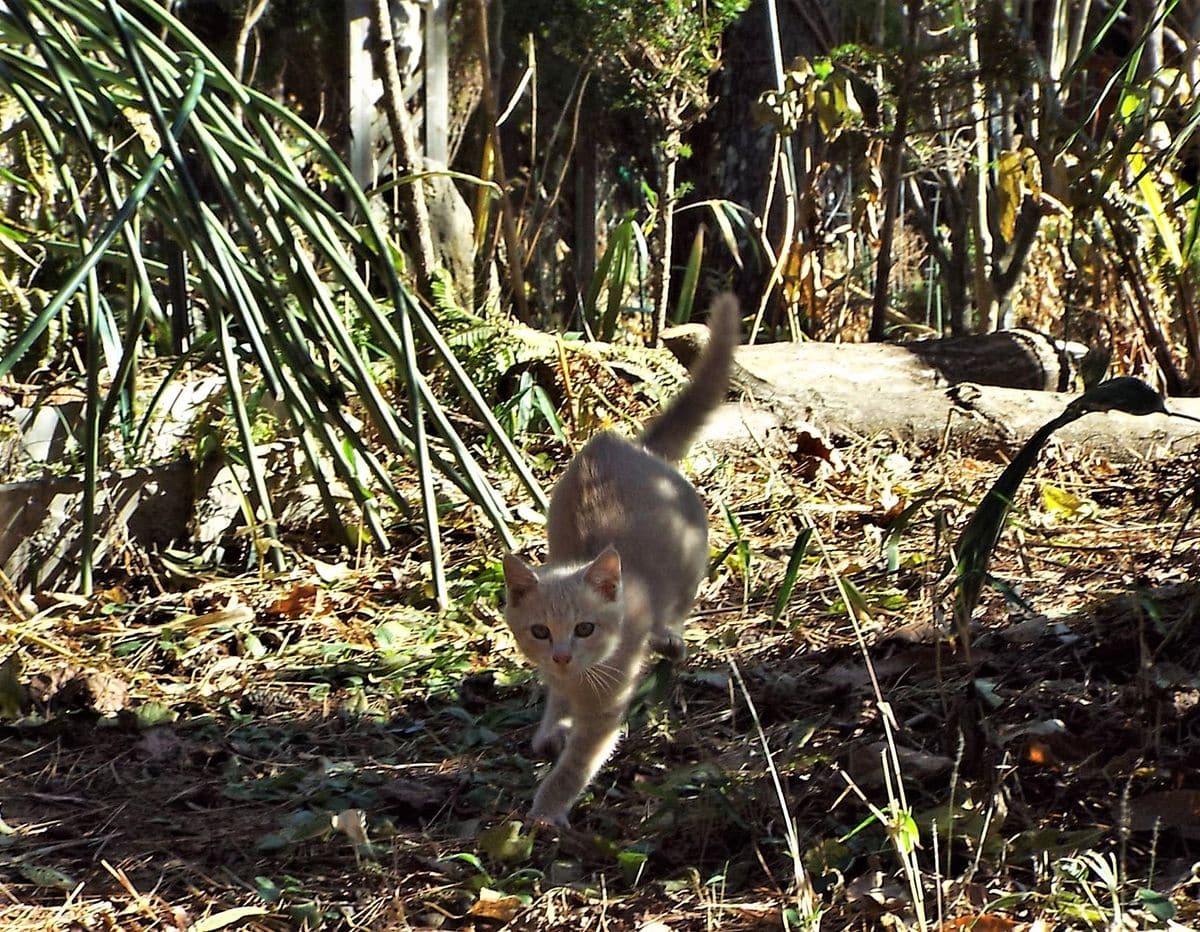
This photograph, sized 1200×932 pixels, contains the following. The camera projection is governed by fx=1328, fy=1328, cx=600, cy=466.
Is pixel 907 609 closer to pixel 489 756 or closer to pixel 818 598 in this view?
pixel 818 598

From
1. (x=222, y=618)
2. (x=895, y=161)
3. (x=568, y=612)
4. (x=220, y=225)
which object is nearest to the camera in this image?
(x=568, y=612)

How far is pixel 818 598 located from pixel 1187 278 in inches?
61.5

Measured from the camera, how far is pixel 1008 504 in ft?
6.33

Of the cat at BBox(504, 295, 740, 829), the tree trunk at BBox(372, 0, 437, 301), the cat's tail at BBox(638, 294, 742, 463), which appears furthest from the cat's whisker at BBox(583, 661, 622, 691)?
the tree trunk at BBox(372, 0, 437, 301)

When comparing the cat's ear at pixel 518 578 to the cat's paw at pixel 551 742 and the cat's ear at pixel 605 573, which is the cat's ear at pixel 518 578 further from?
the cat's paw at pixel 551 742

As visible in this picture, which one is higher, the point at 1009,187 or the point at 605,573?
the point at 1009,187

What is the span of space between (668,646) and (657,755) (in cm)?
36

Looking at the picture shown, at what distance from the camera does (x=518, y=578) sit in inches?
92.7

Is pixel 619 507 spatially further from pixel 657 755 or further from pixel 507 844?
pixel 507 844

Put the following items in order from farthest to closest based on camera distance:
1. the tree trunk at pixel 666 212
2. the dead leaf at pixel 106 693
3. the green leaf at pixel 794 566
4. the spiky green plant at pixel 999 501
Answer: the tree trunk at pixel 666 212 → the dead leaf at pixel 106 693 → the green leaf at pixel 794 566 → the spiky green plant at pixel 999 501

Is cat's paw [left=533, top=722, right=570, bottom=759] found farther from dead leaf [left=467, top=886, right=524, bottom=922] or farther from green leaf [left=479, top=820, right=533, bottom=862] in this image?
dead leaf [left=467, top=886, right=524, bottom=922]

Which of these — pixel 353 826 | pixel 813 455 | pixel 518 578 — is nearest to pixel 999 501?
pixel 518 578

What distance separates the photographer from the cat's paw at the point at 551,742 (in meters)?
2.41

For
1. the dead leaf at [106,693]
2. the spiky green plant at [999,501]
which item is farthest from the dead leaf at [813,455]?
the dead leaf at [106,693]
